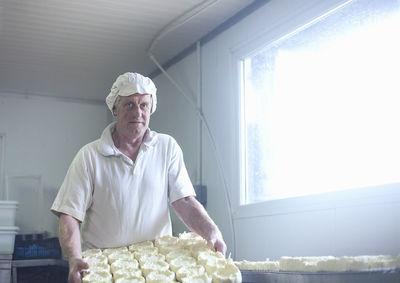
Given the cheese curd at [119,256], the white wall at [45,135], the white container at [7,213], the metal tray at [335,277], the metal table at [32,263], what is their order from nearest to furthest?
the metal tray at [335,277], the cheese curd at [119,256], the white container at [7,213], the metal table at [32,263], the white wall at [45,135]

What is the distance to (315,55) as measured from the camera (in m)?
3.06

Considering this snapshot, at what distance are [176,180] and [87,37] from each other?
7.30 feet

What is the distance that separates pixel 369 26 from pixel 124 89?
1286 millimetres

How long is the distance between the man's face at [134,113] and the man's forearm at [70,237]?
452 millimetres

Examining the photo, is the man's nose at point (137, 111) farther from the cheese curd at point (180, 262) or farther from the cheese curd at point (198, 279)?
the cheese curd at point (198, 279)

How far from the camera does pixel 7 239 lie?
4566 millimetres

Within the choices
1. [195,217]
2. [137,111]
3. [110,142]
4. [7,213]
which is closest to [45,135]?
[7,213]

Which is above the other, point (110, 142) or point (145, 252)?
point (110, 142)

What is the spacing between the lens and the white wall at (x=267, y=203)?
2.54 metres

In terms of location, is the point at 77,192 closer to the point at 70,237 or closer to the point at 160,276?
the point at 70,237

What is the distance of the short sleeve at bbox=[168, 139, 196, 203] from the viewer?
92.2 inches

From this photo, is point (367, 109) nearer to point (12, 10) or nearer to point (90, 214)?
point (90, 214)

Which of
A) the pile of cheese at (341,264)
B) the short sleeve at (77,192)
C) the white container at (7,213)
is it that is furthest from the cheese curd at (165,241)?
the white container at (7,213)

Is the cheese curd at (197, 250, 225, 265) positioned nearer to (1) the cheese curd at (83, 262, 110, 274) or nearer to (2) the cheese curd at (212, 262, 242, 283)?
(2) the cheese curd at (212, 262, 242, 283)
